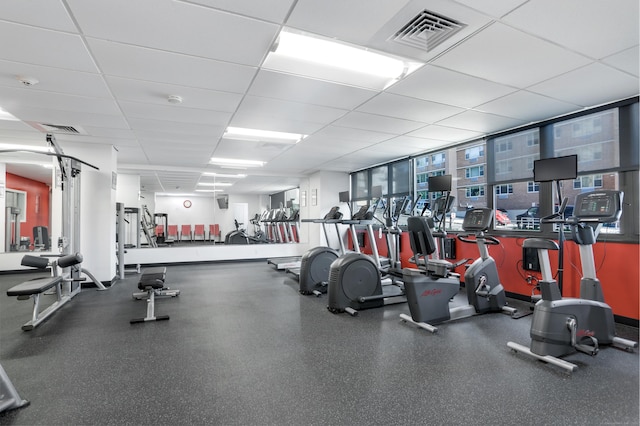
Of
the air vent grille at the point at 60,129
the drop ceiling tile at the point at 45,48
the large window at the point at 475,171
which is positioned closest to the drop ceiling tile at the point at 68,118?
the air vent grille at the point at 60,129

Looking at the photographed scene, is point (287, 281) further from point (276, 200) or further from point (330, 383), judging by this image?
point (276, 200)

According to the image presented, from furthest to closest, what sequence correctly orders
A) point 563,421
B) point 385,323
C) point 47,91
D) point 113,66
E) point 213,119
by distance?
1. point 213,119
2. point 385,323
3. point 47,91
4. point 113,66
5. point 563,421

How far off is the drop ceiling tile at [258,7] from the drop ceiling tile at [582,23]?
61.2 inches

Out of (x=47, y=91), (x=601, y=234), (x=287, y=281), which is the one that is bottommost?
(x=287, y=281)

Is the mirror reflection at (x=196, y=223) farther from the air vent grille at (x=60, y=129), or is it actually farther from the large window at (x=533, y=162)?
the large window at (x=533, y=162)

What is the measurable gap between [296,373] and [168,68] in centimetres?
287

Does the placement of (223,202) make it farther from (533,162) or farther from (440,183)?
(533,162)

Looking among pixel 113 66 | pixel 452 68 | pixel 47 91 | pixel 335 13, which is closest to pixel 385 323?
pixel 452 68

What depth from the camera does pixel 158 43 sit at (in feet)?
8.14

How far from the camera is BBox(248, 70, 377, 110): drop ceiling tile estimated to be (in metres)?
3.17

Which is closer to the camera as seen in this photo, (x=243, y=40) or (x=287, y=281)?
(x=243, y=40)

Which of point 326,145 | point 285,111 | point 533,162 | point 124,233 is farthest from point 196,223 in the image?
point 533,162

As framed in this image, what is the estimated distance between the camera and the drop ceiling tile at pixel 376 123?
4363 mm

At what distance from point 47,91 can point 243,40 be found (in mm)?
2487
